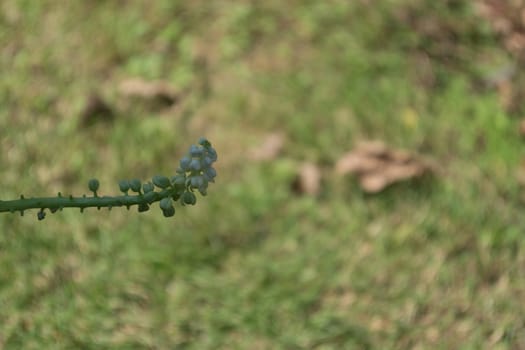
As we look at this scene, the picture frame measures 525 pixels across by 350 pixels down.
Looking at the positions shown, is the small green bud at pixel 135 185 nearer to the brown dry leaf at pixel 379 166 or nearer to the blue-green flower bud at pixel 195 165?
the blue-green flower bud at pixel 195 165

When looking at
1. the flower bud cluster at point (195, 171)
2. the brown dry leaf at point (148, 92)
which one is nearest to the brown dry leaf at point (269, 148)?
the brown dry leaf at point (148, 92)

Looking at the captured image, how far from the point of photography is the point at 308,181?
9.94ft

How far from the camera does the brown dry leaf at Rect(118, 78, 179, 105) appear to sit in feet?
10.6

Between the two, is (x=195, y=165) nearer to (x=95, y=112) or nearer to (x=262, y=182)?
(x=262, y=182)

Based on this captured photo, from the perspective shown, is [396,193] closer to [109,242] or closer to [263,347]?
[263,347]

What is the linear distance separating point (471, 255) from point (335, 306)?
0.48 metres

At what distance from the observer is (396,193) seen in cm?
301

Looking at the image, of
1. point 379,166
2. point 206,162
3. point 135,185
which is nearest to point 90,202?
point 135,185

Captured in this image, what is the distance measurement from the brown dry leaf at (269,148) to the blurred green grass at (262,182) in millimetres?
26

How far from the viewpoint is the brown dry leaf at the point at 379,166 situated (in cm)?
300

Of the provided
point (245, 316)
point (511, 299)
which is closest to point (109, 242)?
point (245, 316)

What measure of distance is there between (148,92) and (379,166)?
0.88 m

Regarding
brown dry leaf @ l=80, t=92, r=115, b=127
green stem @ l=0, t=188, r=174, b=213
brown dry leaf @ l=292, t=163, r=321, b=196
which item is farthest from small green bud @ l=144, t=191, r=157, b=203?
brown dry leaf @ l=80, t=92, r=115, b=127

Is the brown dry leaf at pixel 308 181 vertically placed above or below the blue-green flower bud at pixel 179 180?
above
